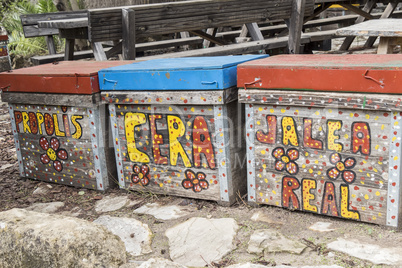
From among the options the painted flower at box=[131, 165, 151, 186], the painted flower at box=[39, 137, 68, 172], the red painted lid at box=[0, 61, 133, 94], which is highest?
the red painted lid at box=[0, 61, 133, 94]

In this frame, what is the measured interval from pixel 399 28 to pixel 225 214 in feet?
8.66

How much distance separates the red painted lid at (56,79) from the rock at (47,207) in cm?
79

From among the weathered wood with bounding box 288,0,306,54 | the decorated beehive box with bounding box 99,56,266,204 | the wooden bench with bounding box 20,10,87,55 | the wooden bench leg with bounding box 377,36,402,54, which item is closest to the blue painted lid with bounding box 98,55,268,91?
the decorated beehive box with bounding box 99,56,266,204

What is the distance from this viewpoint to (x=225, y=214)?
2.78m

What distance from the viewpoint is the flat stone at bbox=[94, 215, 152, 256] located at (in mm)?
2457

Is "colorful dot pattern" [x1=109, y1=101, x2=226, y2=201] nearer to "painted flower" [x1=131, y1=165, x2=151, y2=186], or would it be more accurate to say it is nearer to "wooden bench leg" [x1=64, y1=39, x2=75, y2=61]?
"painted flower" [x1=131, y1=165, x2=151, y2=186]

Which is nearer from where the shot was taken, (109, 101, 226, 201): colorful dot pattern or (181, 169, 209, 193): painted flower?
(109, 101, 226, 201): colorful dot pattern

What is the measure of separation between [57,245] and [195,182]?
1.34 metres

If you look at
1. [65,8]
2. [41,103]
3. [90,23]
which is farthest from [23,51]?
[41,103]

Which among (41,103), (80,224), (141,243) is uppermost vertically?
(41,103)

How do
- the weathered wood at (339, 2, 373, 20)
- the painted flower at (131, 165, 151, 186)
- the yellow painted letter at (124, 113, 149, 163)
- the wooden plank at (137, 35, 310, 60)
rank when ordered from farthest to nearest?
1. the weathered wood at (339, 2, 373, 20)
2. the wooden plank at (137, 35, 310, 60)
3. the painted flower at (131, 165, 151, 186)
4. the yellow painted letter at (124, 113, 149, 163)

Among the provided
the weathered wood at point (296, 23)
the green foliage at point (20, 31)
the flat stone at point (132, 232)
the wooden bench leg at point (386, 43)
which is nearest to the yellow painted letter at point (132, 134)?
the flat stone at point (132, 232)

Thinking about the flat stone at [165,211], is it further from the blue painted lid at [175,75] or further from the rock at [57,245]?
the rock at [57,245]

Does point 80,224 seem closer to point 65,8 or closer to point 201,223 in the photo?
point 201,223
